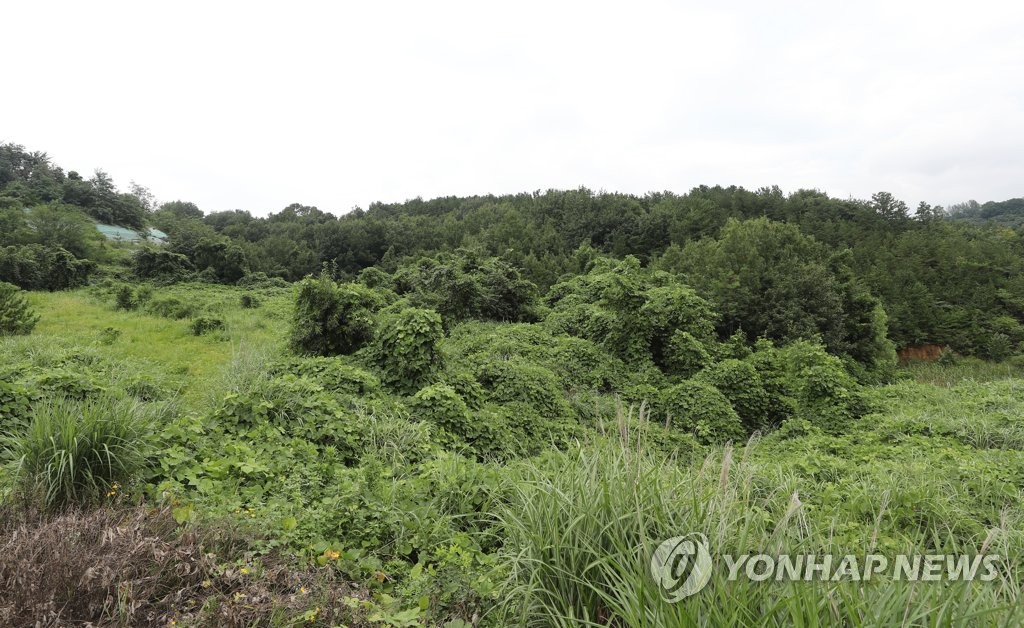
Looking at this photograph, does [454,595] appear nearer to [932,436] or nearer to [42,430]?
[42,430]

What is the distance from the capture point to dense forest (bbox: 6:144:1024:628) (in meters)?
2.06

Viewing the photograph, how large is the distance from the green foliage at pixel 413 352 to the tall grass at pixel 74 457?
460 cm

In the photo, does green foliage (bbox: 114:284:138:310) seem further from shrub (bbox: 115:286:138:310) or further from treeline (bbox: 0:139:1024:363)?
treeline (bbox: 0:139:1024:363)

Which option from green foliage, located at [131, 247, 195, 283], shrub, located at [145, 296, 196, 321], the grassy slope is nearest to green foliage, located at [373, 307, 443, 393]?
the grassy slope

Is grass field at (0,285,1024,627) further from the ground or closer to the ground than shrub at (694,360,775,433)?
further from the ground

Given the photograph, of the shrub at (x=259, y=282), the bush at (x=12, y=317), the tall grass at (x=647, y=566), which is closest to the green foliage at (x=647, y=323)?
the tall grass at (x=647, y=566)

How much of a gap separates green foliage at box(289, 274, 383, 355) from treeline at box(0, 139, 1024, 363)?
281 inches

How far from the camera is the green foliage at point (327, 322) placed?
10.2 metres

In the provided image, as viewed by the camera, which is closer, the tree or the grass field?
the grass field

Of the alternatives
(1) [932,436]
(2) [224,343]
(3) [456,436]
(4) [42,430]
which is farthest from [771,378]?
(2) [224,343]

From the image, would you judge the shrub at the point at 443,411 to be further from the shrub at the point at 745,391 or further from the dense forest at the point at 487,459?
the shrub at the point at 745,391

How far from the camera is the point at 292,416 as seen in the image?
506 centimetres

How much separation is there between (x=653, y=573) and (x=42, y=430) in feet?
12.4

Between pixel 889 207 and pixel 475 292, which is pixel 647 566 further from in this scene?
pixel 889 207
